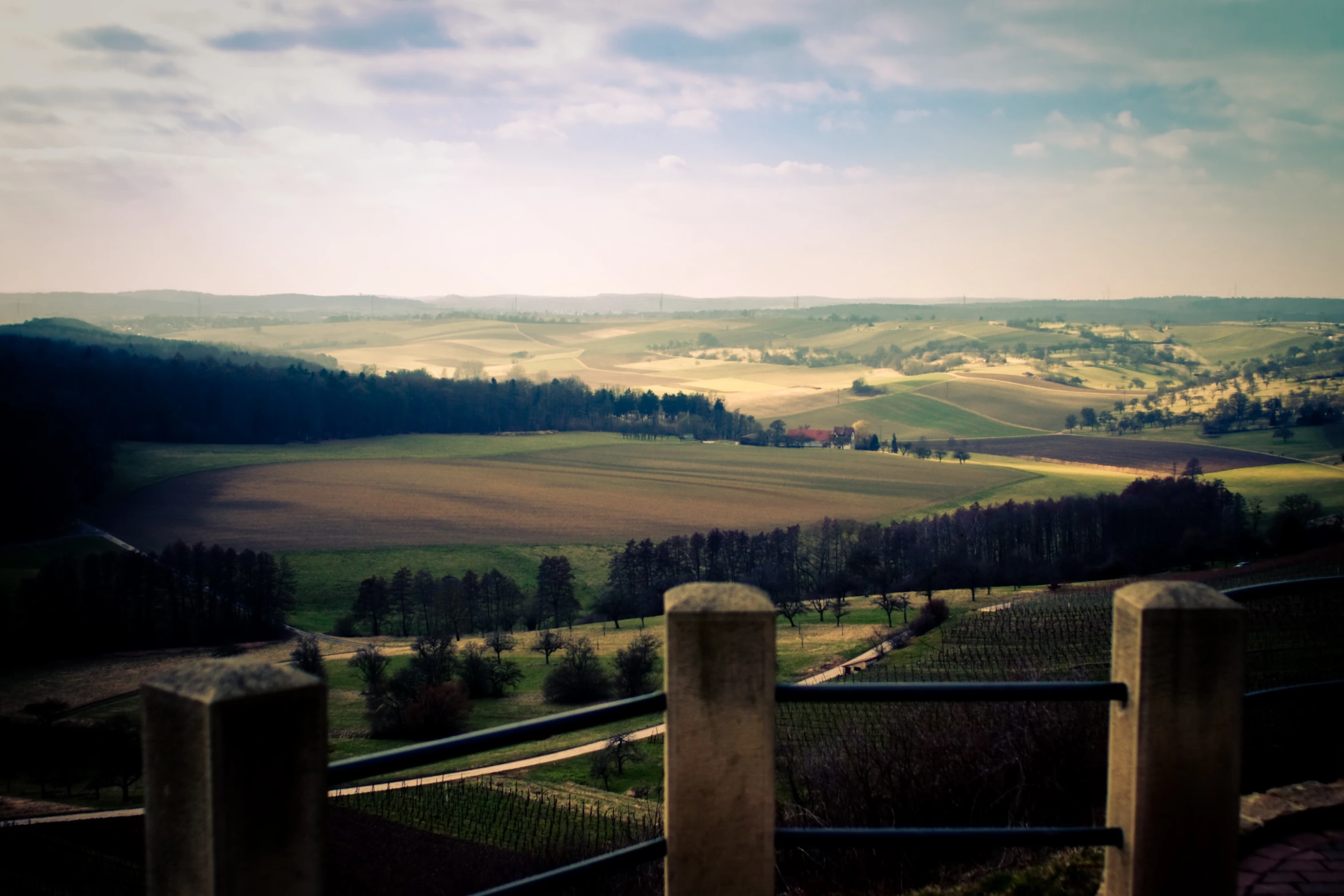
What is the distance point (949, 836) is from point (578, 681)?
152ft

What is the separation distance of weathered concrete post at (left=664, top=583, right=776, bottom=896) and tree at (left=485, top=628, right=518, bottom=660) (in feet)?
171

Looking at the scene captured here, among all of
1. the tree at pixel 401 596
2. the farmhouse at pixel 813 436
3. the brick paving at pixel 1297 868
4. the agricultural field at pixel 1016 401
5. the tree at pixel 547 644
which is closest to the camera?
the brick paving at pixel 1297 868

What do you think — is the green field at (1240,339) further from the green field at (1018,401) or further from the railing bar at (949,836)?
the railing bar at (949,836)

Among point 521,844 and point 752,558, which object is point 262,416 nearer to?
point 752,558

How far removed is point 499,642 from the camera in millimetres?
55344

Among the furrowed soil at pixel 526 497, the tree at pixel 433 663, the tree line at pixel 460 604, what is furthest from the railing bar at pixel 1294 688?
the furrowed soil at pixel 526 497

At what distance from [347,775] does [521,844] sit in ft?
77.5

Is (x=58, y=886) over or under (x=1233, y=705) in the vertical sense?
under

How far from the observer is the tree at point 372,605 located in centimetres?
6375

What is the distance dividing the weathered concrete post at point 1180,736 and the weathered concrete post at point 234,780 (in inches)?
95.2

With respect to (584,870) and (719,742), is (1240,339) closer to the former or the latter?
(719,742)

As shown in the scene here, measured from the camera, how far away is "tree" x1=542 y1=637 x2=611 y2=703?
1871 inches

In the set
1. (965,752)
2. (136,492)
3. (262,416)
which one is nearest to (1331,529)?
(965,752)

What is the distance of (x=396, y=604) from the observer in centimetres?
6638
